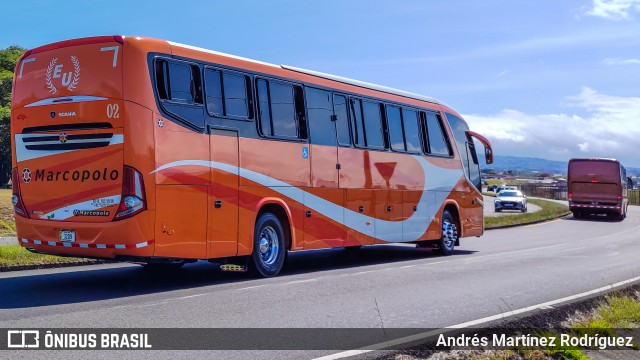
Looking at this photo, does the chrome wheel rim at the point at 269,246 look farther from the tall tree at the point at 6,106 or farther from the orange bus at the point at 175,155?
the tall tree at the point at 6,106

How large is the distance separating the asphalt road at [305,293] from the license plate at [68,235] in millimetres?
701

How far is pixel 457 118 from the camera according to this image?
19.5 m

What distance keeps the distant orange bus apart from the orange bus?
104 feet

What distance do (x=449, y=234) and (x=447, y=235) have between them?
102mm

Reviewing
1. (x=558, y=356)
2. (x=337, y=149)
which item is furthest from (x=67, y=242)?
(x=558, y=356)

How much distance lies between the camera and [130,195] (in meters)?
9.98

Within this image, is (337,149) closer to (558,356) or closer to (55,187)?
(55,187)

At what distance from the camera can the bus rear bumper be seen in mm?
9938

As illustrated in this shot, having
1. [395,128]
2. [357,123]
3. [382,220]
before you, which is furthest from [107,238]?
[395,128]

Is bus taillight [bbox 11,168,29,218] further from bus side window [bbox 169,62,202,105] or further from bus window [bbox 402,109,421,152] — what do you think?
bus window [bbox 402,109,421,152]

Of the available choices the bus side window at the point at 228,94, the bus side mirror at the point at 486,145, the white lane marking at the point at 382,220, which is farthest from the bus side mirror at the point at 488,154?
the bus side window at the point at 228,94

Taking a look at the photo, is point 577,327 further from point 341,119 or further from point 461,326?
point 341,119

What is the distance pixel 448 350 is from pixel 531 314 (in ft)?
7.64

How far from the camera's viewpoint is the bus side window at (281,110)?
12461mm
